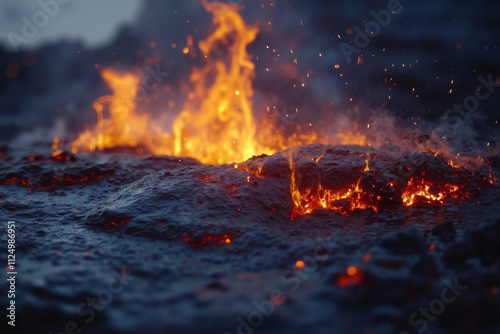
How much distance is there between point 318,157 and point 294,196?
1.10 metres

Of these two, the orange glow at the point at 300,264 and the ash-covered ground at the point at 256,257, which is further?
the orange glow at the point at 300,264

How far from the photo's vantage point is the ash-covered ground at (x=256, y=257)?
87.5 inches

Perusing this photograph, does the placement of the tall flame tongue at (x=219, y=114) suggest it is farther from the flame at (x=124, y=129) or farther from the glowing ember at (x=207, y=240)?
the glowing ember at (x=207, y=240)

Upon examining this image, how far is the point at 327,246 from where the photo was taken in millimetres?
3172

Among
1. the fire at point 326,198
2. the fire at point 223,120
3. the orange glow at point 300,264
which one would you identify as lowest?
the orange glow at point 300,264

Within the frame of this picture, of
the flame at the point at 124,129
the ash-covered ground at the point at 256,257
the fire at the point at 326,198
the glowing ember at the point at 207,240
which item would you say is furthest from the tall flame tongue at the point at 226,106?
the glowing ember at the point at 207,240

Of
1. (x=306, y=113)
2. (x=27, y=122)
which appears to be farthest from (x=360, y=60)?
(x=27, y=122)

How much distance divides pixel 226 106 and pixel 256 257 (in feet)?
26.5

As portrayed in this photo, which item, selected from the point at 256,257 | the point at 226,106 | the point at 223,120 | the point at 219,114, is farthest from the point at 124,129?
the point at 256,257

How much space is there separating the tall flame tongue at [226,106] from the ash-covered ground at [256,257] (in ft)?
13.8

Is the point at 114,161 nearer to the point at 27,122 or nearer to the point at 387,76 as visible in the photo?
the point at 387,76

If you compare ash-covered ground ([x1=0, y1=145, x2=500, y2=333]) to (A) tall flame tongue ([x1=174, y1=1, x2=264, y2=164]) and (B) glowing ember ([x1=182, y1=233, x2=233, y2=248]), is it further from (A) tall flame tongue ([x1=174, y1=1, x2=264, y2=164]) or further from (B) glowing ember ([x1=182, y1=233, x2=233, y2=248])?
(A) tall flame tongue ([x1=174, y1=1, x2=264, y2=164])

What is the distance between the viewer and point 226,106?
1073 cm

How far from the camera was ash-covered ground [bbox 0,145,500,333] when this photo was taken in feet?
7.29
